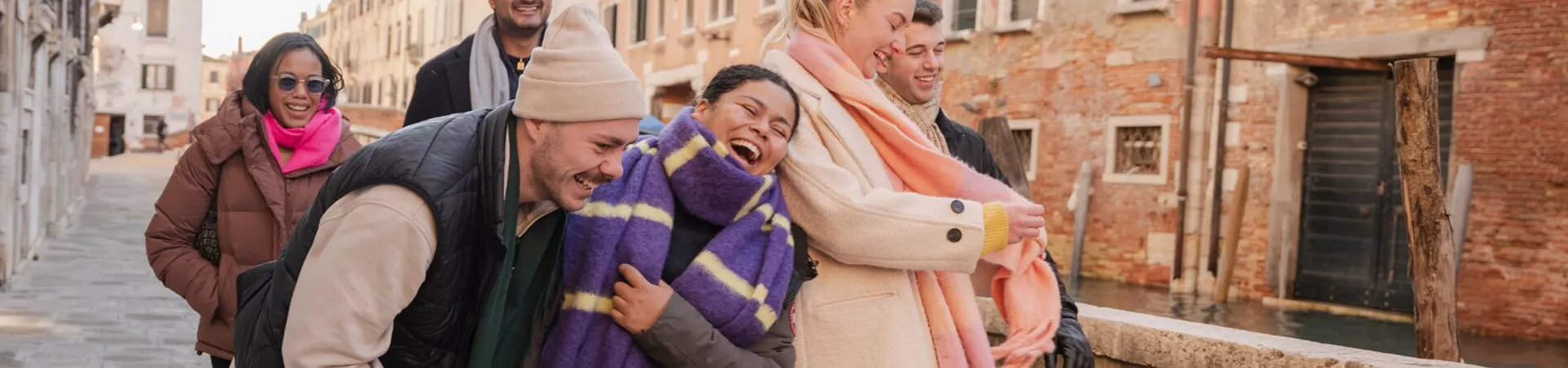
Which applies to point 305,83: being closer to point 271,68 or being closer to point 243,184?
point 271,68

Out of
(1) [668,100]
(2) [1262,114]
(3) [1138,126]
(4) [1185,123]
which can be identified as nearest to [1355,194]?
(2) [1262,114]

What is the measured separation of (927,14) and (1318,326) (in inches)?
436

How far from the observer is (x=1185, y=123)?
17.6m

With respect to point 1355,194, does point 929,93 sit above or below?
above

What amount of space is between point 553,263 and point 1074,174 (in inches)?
673

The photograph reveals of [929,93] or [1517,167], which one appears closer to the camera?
[929,93]

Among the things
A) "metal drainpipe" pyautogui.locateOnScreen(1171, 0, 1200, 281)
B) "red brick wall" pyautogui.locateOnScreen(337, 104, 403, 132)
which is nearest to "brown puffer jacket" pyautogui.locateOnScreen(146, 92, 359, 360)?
"metal drainpipe" pyautogui.locateOnScreen(1171, 0, 1200, 281)

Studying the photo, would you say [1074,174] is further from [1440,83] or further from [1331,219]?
[1440,83]

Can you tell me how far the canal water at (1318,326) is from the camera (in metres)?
12.5

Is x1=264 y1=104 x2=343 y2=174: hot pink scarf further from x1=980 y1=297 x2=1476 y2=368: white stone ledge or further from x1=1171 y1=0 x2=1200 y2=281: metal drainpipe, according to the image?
x1=1171 y1=0 x2=1200 y2=281: metal drainpipe

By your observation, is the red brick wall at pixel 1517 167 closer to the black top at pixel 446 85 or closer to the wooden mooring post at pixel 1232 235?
the wooden mooring post at pixel 1232 235

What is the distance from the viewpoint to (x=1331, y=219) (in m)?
16.3

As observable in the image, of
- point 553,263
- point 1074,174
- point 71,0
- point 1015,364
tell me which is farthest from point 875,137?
point 71,0

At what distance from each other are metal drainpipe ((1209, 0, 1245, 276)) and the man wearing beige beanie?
1517cm
